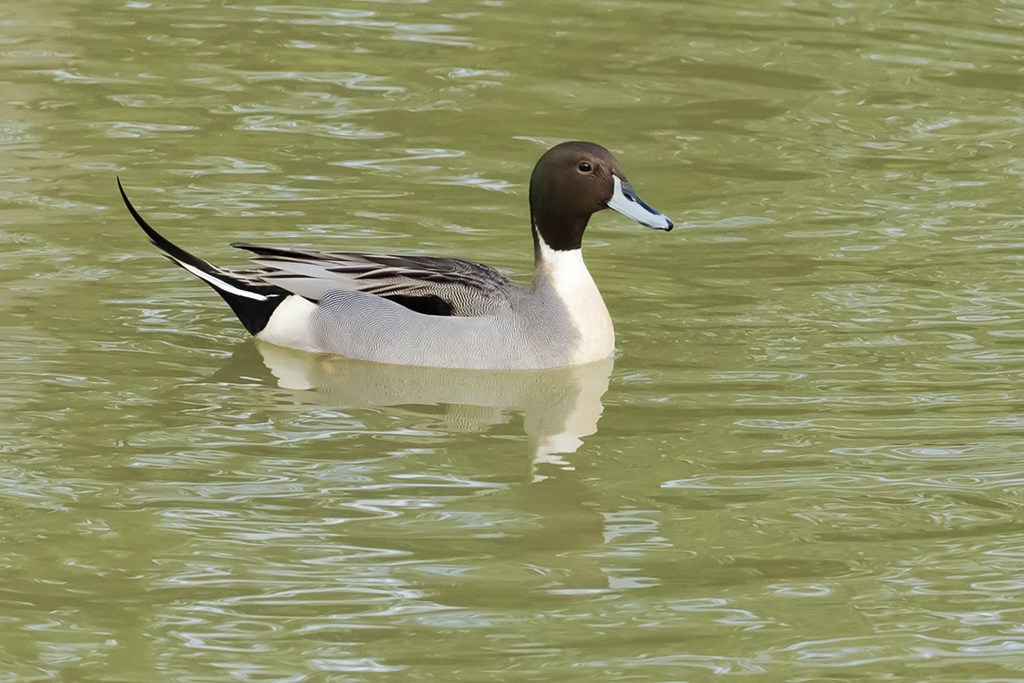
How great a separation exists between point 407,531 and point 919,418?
2.44m

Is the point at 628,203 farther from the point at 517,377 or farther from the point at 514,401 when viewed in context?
the point at 514,401

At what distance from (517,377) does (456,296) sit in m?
0.47

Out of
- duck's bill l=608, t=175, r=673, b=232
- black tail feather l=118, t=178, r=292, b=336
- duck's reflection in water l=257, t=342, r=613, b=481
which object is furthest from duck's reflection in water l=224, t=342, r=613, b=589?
duck's bill l=608, t=175, r=673, b=232

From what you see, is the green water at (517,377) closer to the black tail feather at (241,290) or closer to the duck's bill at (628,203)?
the black tail feather at (241,290)

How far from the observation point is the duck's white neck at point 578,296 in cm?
809

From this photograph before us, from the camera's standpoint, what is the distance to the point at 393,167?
10945 mm

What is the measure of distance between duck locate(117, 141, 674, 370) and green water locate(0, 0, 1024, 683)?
0.12m

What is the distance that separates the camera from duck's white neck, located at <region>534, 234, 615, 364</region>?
26.5 feet

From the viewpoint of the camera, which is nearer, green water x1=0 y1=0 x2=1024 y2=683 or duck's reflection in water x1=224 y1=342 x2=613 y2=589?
green water x1=0 y1=0 x2=1024 y2=683

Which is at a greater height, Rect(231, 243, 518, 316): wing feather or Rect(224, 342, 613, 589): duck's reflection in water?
Rect(231, 243, 518, 316): wing feather

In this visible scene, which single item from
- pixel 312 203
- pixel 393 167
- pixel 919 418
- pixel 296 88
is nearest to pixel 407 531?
pixel 919 418

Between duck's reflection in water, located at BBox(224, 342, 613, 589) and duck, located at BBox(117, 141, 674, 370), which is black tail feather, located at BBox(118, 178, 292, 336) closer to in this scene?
duck, located at BBox(117, 141, 674, 370)

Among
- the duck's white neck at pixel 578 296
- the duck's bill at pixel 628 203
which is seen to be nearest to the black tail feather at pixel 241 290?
the duck's white neck at pixel 578 296

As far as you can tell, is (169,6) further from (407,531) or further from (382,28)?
(407,531)
